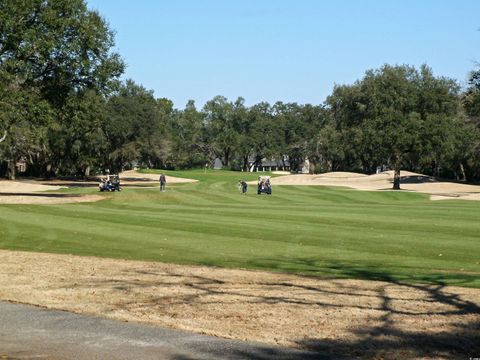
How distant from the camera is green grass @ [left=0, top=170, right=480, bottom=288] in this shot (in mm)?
16734

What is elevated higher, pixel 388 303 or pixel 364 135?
pixel 364 135

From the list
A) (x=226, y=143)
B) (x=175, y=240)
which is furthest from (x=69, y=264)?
(x=226, y=143)

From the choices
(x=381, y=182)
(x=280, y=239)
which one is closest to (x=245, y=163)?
(x=381, y=182)

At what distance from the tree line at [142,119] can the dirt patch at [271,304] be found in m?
29.8

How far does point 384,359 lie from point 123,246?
13.9 m

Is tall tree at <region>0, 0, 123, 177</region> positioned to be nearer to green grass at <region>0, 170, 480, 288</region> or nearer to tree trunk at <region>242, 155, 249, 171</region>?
green grass at <region>0, 170, 480, 288</region>

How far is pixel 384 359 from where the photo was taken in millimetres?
7453

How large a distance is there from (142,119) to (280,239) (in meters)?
73.9

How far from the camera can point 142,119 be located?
A: 94.2m

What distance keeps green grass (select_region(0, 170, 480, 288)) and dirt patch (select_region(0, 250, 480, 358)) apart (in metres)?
2.37

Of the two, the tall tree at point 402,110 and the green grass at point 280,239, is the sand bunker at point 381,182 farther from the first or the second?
the green grass at point 280,239

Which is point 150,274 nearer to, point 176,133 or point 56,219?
point 56,219

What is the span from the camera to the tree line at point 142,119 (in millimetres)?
43000

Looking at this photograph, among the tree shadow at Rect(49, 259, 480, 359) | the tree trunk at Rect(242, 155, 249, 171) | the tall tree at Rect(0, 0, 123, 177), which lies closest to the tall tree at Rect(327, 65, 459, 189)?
the tall tree at Rect(0, 0, 123, 177)
